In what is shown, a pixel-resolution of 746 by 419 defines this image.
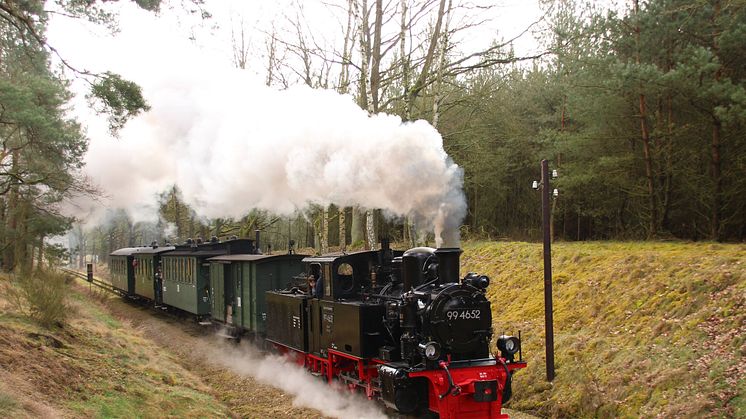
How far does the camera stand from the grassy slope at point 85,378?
738cm

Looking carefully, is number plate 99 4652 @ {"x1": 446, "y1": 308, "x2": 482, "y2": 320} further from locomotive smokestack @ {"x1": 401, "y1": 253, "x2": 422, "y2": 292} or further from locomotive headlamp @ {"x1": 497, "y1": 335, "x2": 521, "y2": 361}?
locomotive smokestack @ {"x1": 401, "y1": 253, "x2": 422, "y2": 292}

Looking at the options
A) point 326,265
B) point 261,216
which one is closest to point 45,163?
point 261,216

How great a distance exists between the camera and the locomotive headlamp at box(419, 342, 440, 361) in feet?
25.0

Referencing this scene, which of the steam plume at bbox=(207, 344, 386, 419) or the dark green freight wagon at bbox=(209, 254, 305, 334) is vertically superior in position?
the dark green freight wagon at bbox=(209, 254, 305, 334)

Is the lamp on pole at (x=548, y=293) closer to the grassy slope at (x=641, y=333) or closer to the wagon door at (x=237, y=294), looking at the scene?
the grassy slope at (x=641, y=333)

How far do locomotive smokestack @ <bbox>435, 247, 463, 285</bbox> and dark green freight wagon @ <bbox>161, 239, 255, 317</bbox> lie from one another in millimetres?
10803

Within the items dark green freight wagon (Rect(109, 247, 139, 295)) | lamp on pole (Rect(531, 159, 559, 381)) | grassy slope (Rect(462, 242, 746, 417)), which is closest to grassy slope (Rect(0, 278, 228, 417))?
lamp on pole (Rect(531, 159, 559, 381))

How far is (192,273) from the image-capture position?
17.7m

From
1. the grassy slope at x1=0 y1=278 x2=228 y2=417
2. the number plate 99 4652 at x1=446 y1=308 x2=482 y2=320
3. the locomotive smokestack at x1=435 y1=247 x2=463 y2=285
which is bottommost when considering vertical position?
the grassy slope at x1=0 y1=278 x2=228 y2=417

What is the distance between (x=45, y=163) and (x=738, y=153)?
1936cm

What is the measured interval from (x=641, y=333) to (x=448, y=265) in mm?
3923

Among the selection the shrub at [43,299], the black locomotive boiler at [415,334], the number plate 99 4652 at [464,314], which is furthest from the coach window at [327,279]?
the shrub at [43,299]

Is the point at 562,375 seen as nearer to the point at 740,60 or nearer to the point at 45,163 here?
the point at 740,60

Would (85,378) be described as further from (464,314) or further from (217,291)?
(217,291)
